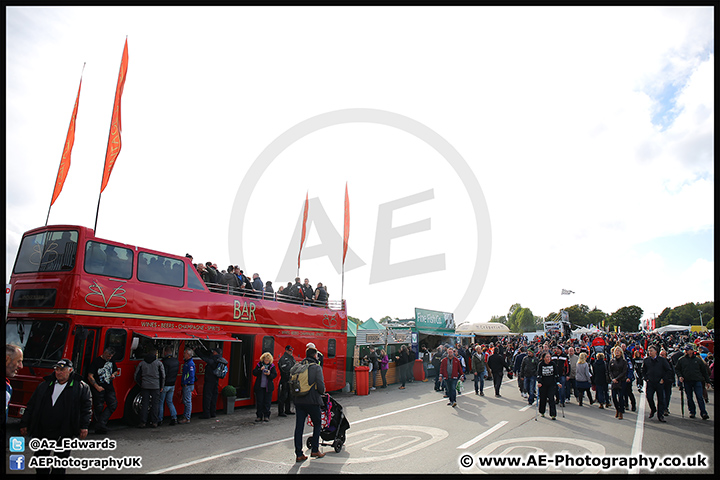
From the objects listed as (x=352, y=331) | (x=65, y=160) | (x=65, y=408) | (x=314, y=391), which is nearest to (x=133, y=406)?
(x=65, y=408)

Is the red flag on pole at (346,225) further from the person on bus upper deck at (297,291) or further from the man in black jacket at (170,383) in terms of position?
the man in black jacket at (170,383)

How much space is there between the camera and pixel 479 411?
40.2ft

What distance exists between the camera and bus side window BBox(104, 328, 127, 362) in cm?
937

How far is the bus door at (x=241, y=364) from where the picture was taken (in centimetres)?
1295

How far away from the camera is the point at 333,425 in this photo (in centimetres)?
786

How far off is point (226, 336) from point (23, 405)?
465 cm

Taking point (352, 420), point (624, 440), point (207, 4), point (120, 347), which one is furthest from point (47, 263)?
point (624, 440)

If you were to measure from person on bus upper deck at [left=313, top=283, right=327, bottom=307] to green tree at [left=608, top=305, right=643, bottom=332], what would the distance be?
110 m

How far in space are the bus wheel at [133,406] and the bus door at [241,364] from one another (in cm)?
341

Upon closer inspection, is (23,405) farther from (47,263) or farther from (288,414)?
(288,414)

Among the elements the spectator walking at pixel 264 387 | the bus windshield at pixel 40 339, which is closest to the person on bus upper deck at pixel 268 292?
the spectator walking at pixel 264 387

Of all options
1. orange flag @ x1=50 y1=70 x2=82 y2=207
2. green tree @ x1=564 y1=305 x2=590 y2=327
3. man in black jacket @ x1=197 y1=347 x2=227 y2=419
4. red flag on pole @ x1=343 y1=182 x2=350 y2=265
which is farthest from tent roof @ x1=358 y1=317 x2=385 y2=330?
green tree @ x1=564 y1=305 x2=590 y2=327

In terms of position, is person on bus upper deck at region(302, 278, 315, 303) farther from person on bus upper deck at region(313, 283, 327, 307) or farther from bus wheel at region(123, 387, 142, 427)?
bus wheel at region(123, 387, 142, 427)
